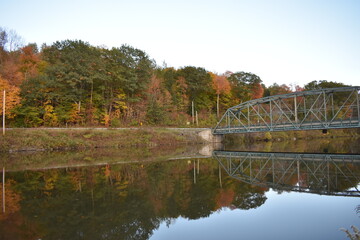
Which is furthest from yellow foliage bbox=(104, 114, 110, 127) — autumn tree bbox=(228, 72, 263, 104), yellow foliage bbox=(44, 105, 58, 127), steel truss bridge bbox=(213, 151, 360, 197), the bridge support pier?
autumn tree bbox=(228, 72, 263, 104)

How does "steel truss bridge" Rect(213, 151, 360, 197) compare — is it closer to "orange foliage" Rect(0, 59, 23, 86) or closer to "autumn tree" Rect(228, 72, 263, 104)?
"orange foliage" Rect(0, 59, 23, 86)

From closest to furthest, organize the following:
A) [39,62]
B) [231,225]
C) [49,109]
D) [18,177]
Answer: [231,225] < [18,177] < [49,109] < [39,62]

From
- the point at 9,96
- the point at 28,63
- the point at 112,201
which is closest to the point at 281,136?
the point at 9,96

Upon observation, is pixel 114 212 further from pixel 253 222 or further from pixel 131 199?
pixel 253 222

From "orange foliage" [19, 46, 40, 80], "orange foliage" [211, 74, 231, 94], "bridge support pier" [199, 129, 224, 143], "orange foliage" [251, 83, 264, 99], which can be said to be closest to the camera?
"orange foliage" [19, 46, 40, 80]

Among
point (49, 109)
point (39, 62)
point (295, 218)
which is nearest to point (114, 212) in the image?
point (295, 218)

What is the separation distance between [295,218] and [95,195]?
6890 millimetres

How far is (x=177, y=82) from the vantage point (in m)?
54.4

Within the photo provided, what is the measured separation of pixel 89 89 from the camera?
4016 centimetres

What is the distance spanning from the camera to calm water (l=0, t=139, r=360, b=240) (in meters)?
6.65

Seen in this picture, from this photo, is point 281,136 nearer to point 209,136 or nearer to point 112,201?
point 209,136

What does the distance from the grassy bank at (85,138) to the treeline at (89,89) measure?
4.32 meters

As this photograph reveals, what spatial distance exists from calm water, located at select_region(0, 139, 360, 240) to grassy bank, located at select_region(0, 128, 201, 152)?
637 inches

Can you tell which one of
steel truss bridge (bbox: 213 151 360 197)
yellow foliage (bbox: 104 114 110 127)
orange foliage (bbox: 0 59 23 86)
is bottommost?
steel truss bridge (bbox: 213 151 360 197)
